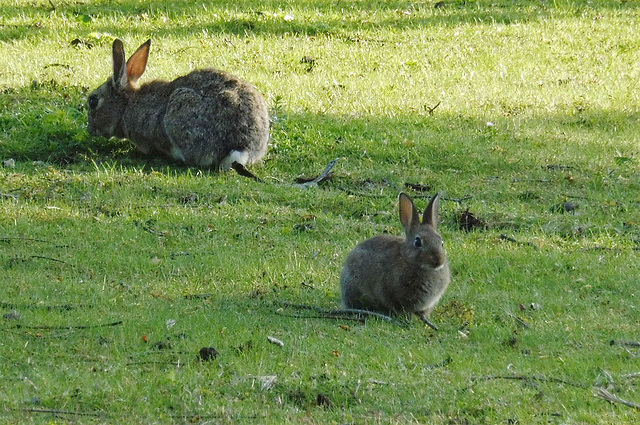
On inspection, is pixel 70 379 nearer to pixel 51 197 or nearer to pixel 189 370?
pixel 189 370

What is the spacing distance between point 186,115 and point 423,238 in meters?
6.06

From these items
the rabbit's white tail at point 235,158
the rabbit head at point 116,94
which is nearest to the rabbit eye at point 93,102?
the rabbit head at point 116,94

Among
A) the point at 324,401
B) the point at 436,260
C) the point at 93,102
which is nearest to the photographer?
the point at 324,401

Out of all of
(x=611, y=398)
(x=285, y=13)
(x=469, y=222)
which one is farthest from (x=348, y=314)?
(x=285, y=13)

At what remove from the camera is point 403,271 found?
8289mm

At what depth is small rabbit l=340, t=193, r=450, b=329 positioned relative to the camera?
8.21 meters

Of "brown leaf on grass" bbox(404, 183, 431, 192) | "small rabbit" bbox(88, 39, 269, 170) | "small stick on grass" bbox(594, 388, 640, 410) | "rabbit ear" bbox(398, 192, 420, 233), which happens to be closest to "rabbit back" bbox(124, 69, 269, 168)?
"small rabbit" bbox(88, 39, 269, 170)

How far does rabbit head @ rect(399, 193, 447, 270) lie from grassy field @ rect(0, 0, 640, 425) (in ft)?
2.04

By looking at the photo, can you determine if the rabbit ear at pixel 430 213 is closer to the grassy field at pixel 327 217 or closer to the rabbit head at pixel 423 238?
the rabbit head at pixel 423 238

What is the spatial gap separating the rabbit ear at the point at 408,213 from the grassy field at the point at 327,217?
861 mm

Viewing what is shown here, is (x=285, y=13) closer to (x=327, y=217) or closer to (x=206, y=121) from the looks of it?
(x=206, y=121)

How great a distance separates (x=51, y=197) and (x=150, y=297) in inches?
139

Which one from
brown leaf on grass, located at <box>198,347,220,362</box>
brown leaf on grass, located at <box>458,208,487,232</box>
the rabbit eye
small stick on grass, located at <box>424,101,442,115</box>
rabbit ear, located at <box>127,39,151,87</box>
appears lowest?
brown leaf on grass, located at <box>458,208,487,232</box>

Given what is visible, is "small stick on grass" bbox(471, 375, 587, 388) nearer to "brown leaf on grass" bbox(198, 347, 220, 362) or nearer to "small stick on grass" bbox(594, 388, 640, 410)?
"small stick on grass" bbox(594, 388, 640, 410)
